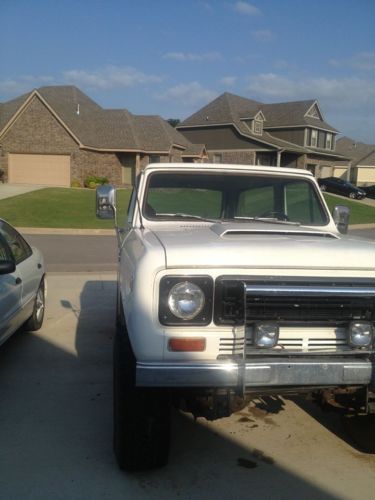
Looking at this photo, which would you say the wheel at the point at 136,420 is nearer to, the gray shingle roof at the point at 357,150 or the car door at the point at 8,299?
the car door at the point at 8,299

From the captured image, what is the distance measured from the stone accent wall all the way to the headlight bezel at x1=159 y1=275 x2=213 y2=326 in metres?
39.2

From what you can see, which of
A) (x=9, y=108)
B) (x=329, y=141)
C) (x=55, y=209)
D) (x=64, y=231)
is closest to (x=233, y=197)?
(x=64, y=231)

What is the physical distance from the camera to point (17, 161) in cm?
3192

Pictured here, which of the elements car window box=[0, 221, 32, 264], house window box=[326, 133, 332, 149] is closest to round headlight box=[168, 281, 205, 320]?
car window box=[0, 221, 32, 264]

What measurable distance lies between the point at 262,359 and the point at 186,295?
0.55 metres

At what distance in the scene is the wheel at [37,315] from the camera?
238 inches

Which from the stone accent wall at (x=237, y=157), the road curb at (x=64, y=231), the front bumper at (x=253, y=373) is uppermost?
the stone accent wall at (x=237, y=157)

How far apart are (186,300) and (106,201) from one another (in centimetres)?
219

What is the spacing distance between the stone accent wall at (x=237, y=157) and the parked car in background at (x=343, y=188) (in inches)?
241

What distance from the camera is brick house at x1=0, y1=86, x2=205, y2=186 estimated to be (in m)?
31.2

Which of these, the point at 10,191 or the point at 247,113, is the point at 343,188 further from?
the point at 10,191

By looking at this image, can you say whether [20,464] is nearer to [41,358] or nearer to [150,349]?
[150,349]

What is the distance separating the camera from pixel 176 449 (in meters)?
3.55

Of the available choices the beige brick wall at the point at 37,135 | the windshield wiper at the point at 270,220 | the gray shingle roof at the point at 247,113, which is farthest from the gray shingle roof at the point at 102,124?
the windshield wiper at the point at 270,220
